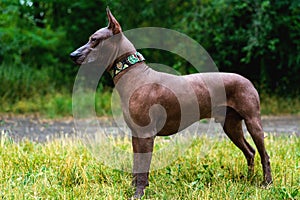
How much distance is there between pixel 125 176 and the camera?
13.9ft

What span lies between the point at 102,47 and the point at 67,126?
550cm

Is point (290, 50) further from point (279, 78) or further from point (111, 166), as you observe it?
point (111, 166)

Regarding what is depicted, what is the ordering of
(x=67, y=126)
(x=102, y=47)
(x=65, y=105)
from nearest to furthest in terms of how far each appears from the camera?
1. (x=102, y=47)
2. (x=67, y=126)
3. (x=65, y=105)

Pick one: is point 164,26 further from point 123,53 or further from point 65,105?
point 123,53

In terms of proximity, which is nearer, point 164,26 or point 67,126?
point 67,126

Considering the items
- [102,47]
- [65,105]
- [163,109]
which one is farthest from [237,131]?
[65,105]

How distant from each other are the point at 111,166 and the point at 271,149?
2.25 meters

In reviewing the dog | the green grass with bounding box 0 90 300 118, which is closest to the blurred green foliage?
the green grass with bounding box 0 90 300 118

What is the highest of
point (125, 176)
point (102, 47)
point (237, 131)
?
point (102, 47)

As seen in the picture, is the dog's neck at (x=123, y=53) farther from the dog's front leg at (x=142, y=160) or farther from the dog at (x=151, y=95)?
the dog's front leg at (x=142, y=160)

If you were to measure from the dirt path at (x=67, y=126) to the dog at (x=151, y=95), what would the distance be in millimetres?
3594

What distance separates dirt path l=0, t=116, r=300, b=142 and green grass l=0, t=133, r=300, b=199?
221 centimetres

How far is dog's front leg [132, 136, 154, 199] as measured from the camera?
11.6 feet

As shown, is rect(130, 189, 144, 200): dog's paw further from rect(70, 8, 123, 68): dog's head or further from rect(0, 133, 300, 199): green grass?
rect(70, 8, 123, 68): dog's head
